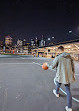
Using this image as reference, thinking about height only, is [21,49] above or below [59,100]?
above

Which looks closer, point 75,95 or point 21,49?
point 75,95

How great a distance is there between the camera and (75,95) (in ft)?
11.8

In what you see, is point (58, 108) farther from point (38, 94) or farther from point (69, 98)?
point (38, 94)

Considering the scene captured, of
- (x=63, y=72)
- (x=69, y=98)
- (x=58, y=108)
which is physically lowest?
(x=58, y=108)

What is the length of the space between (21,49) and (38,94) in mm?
200182

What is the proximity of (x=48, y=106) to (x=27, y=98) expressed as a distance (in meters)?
0.84

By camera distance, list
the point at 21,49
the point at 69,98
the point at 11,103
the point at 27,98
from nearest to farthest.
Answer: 1. the point at 69,98
2. the point at 11,103
3. the point at 27,98
4. the point at 21,49

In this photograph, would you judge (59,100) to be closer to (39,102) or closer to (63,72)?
(39,102)

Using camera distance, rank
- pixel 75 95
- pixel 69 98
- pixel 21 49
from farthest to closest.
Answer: pixel 21 49, pixel 75 95, pixel 69 98

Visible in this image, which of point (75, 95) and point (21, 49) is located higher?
point (21, 49)

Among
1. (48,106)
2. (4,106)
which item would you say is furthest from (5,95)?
(48,106)

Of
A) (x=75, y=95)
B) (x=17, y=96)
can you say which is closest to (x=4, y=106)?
(x=17, y=96)

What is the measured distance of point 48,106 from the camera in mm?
2916

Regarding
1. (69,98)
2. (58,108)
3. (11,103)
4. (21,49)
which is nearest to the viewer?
(69,98)
